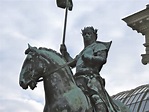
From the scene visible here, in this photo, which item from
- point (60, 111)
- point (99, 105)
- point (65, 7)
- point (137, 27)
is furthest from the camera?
point (137, 27)

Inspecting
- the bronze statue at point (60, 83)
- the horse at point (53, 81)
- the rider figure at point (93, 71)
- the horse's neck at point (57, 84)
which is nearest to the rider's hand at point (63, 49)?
the rider figure at point (93, 71)

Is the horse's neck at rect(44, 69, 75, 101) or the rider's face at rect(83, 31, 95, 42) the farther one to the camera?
the rider's face at rect(83, 31, 95, 42)

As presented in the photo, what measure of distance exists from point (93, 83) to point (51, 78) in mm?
1279

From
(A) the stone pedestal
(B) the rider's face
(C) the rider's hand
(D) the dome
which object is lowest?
(C) the rider's hand

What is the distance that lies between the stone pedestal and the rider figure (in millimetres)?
27095

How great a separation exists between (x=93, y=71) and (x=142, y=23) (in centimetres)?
2800

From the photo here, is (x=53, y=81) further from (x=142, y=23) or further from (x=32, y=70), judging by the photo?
(x=142, y=23)

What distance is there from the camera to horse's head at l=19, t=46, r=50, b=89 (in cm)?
1215

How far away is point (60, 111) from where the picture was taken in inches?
471

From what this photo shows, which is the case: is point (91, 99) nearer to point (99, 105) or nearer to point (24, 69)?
point (99, 105)

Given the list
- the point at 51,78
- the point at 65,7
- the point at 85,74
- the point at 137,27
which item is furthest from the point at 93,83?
the point at 137,27

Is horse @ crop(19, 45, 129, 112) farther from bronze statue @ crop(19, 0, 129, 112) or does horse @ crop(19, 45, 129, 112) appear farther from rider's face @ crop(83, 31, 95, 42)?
rider's face @ crop(83, 31, 95, 42)

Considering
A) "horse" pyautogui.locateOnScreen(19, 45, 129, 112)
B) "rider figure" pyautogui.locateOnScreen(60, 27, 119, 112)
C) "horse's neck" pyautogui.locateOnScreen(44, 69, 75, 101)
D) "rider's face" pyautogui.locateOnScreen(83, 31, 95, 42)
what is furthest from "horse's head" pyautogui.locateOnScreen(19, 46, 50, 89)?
"rider's face" pyautogui.locateOnScreen(83, 31, 95, 42)

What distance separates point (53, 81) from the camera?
40.2ft
